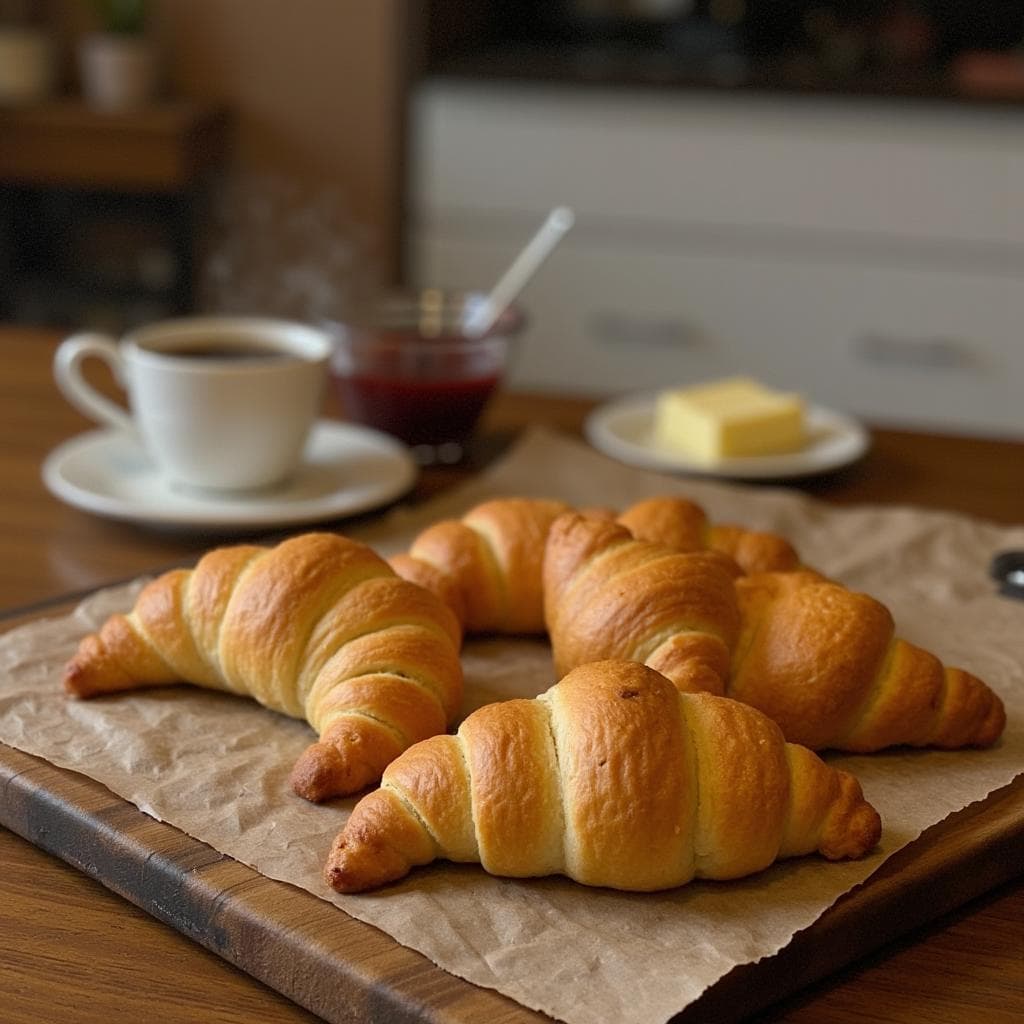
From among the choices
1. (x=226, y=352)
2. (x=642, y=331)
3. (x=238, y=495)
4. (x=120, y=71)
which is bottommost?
(x=642, y=331)

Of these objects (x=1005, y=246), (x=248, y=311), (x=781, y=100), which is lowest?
(x=248, y=311)

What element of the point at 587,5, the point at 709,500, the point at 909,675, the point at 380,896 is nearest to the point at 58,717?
the point at 380,896

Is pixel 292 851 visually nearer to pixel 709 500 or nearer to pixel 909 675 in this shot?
pixel 909 675

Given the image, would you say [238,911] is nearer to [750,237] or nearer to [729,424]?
[729,424]

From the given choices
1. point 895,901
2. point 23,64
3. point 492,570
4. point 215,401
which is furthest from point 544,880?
point 23,64

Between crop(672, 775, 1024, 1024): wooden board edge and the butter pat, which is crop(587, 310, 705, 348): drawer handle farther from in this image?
crop(672, 775, 1024, 1024): wooden board edge
